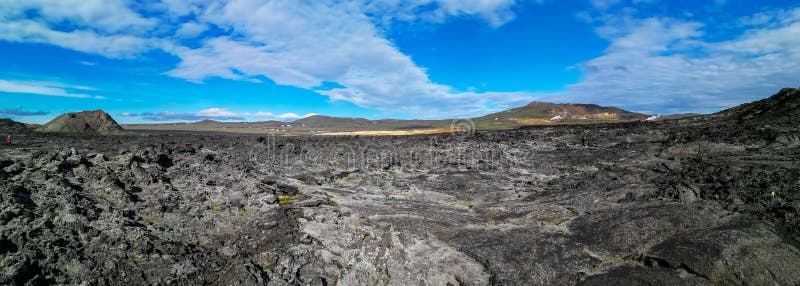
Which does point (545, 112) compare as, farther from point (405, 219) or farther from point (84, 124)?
point (405, 219)

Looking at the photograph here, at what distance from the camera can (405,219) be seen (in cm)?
1064

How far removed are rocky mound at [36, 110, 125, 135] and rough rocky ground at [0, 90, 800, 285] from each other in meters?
10.6

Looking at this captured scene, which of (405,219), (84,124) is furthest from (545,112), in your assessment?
(405,219)

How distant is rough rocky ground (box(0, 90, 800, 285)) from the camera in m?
7.66

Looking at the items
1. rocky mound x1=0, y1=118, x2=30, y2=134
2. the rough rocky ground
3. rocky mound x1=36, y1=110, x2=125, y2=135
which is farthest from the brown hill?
rocky mound x1=0, y1=118, x2=30, y2=134

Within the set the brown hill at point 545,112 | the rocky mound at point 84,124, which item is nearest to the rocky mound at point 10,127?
the rocky mound at point 84,124

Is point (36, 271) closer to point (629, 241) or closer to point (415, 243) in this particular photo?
point (415, 243)

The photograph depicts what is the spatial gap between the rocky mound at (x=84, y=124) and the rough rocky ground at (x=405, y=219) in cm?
1060

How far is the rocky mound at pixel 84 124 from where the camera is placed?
83.8 ft

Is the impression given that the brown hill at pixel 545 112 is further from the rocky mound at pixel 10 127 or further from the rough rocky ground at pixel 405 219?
the rocky mound at pixel 10 127

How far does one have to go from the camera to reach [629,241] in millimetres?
9211

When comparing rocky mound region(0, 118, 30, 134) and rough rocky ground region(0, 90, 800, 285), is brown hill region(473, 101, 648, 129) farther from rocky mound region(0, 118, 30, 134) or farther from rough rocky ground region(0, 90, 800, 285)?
rocky mound region(0, 118, 30, 134)

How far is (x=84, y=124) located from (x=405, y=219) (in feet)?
86.5

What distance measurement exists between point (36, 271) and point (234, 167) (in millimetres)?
9184
